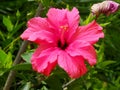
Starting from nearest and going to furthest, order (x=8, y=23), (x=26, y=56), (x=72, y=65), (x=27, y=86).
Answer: (x=72, y=65) → (x=26, y=56) → (x=27, y=86) → (x=8, y=23)

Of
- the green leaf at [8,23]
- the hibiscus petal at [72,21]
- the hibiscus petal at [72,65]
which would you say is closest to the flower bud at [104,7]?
the hibiscus petal at [72,21]

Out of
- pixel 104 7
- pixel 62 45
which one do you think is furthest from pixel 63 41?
pixel 104 7

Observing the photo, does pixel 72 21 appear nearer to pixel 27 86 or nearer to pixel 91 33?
pixel 91 33

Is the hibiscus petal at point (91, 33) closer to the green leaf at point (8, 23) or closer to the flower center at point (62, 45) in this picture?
the flower center at point (62, 45)

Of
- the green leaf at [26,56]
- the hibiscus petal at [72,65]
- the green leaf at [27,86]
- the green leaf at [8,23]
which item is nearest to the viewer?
the hibiscus petal at [72,65]

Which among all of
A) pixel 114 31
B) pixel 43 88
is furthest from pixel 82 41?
pixel 114 31

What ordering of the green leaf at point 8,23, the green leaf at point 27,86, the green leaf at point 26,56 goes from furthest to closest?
the green leaf at point 8,23 → the green leaf at point 27,86 → the green leaf at point 26,56
